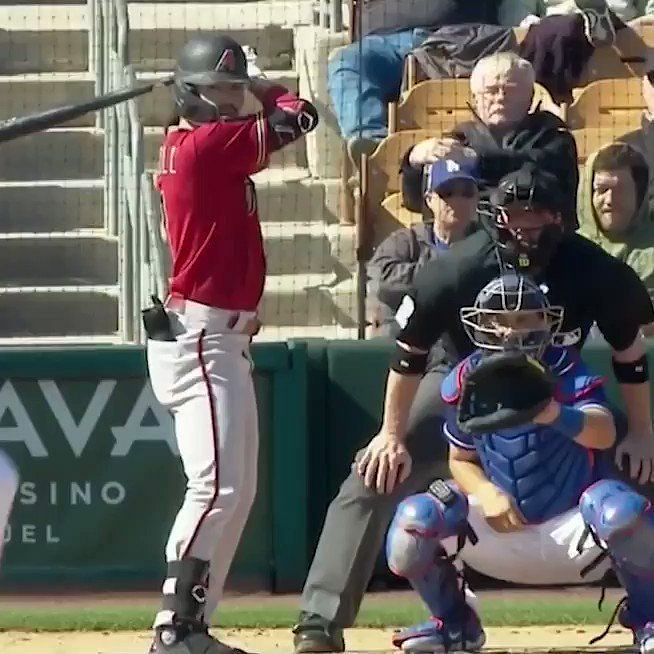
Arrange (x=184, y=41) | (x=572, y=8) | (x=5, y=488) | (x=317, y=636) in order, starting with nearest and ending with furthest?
(x=5, y=488) → (x=317, y=636) → (x=572, y=8) → (x=184, y=41)

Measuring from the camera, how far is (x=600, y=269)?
4984 millimetres

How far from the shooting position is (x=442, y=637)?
501cm

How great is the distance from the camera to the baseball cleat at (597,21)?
906cm

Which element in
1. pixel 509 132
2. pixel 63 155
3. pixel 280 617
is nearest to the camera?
pixel 280 617

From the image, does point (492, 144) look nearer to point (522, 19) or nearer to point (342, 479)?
point (342, 479)

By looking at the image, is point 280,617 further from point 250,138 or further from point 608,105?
point 608,105

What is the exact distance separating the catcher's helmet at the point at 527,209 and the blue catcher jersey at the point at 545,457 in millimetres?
266

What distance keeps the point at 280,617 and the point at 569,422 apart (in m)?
1.63

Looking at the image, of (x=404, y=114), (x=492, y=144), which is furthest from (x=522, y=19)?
(x=492, y=144)

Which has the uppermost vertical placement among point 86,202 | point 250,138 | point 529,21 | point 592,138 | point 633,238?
point 529,21

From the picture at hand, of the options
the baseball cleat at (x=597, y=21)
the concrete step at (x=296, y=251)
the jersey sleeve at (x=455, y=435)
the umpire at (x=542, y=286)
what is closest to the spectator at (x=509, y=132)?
the umpire at (x=542, y=286)

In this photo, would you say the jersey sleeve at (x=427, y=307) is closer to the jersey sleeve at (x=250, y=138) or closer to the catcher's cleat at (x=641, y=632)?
the jersey sleeve at (x=250, y=138)

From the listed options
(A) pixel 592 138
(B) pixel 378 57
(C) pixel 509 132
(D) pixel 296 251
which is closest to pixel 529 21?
(B) pixel 378 57

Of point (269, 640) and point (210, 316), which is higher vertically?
point (210, 316)
